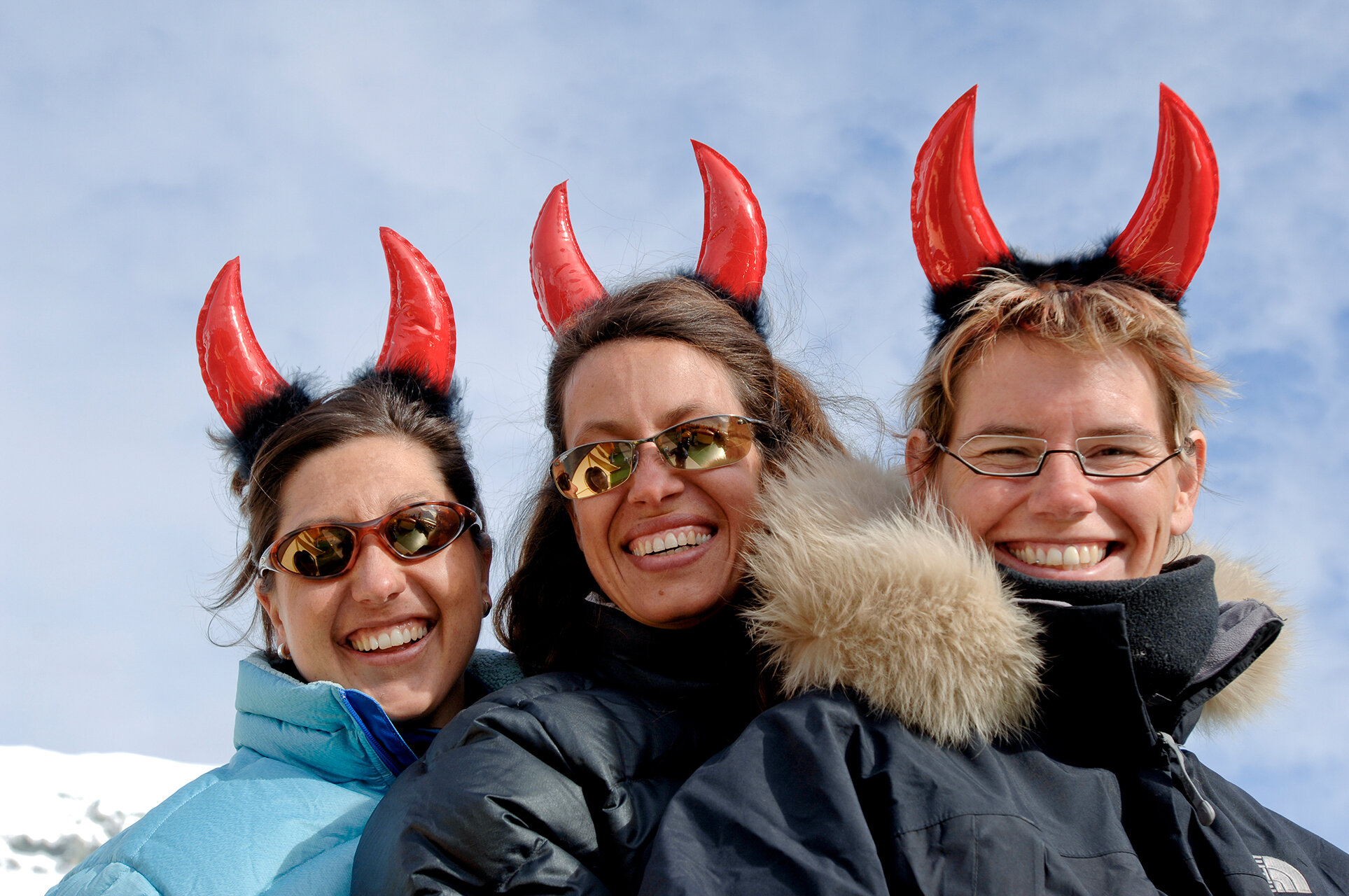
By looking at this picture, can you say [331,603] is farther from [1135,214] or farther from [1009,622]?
[1135,214]

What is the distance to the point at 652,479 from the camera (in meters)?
2.68

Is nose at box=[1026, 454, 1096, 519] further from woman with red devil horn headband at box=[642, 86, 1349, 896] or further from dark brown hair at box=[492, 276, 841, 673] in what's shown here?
dark brown hair at box=[492, 276, 841, 673]

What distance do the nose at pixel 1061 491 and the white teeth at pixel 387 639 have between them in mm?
1857

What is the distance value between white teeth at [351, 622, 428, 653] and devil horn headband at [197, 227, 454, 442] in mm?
875

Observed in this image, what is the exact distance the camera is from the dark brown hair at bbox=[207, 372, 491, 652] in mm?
3285

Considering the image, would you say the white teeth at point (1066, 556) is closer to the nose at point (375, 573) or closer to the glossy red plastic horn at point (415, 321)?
the nose at point (375, 573)

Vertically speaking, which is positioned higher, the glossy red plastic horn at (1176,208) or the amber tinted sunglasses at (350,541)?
the glossy red plastic horn at (1176,208)

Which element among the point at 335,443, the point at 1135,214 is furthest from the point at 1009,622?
the point at 335,443

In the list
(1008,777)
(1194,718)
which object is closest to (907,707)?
(1008,777)

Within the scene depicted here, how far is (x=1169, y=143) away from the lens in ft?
8.75

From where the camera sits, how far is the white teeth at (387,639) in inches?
123

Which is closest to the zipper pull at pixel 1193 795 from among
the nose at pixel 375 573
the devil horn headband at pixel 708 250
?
the devil horn headband at pixel 708 250

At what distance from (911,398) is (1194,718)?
102 cm

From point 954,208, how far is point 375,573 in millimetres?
1931
